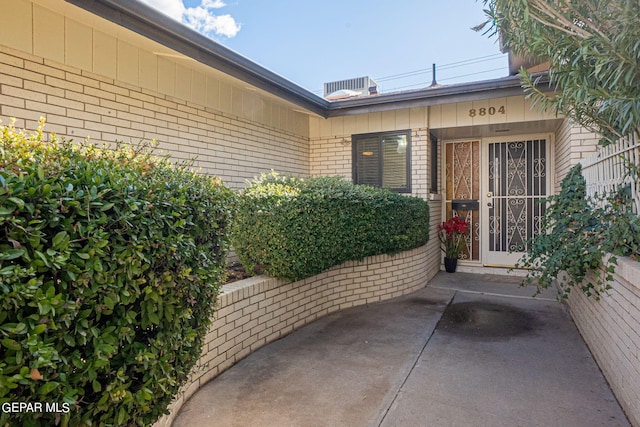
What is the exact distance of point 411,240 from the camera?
18.8ft

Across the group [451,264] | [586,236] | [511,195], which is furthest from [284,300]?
[511,195]

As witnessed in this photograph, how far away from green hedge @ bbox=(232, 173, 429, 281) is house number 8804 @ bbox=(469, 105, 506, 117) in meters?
2.24

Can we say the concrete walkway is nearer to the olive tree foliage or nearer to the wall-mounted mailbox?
the olive tree foliage

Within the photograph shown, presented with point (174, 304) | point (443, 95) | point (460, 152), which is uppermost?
point (443, 95)

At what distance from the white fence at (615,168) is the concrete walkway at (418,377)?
4.77 ft

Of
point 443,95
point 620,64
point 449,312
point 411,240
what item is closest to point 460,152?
point 443,95

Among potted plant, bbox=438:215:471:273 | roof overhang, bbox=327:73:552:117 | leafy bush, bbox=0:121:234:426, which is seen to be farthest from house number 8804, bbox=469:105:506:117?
leafy bush, bbox=0:121:234:426

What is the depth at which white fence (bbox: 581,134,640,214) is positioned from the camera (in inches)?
107

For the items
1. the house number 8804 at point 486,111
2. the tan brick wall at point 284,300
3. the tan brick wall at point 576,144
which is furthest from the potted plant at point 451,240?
the tan brick wall at point 576,144

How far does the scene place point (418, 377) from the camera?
9.92ft

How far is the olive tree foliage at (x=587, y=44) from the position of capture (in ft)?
7.71

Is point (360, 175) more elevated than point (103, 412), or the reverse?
point (360, 175)

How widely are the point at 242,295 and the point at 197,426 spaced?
4.03 feet

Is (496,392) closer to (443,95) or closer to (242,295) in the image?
(242,295)
